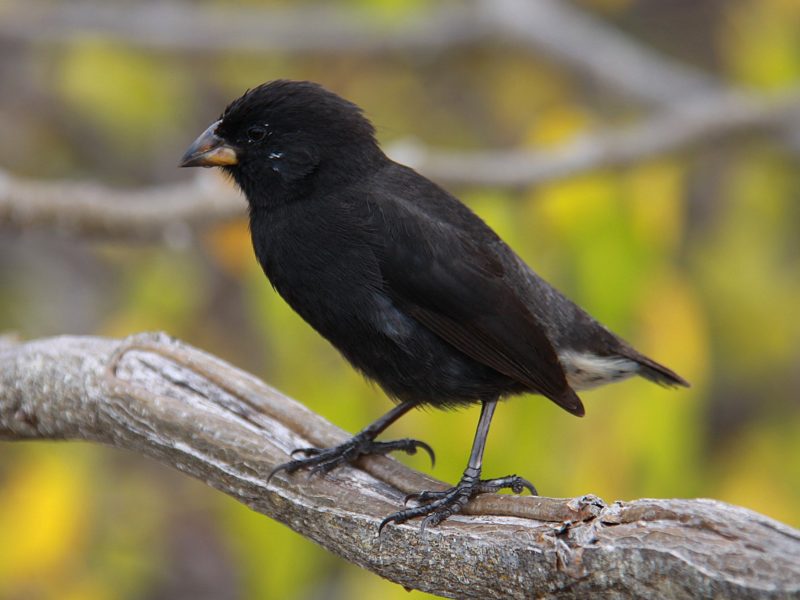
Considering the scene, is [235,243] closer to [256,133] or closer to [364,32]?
[256,133]

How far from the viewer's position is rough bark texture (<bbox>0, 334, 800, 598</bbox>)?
2562 mm

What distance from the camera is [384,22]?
703 centimetres

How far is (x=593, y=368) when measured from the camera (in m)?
4.26

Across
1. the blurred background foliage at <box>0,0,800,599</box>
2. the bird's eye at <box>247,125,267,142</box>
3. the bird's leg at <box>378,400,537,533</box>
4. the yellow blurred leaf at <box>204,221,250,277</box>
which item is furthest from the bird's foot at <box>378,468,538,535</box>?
the yellow blurred leaf at <box>204,221,250,277</box>

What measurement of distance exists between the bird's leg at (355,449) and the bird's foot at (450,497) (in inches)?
11.6

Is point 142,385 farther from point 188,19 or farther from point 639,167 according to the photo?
point 188,19

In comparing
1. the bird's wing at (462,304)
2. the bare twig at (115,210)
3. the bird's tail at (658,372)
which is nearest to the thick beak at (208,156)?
the bird's wing at (462,304)

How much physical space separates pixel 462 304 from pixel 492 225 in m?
0.96

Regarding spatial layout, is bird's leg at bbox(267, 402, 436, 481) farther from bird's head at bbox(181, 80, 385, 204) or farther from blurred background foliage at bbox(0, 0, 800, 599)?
bird's head at bbox(181, 80, 385, 204)

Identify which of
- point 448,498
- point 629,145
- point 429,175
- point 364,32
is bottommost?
point 448,498

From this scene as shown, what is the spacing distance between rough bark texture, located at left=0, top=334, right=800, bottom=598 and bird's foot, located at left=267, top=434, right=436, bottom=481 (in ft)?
0.13

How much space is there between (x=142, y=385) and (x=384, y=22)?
3.95m

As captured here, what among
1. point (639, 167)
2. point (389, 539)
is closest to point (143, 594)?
point (639, 167)

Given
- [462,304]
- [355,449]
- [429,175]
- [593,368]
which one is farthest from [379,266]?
[429,175]
